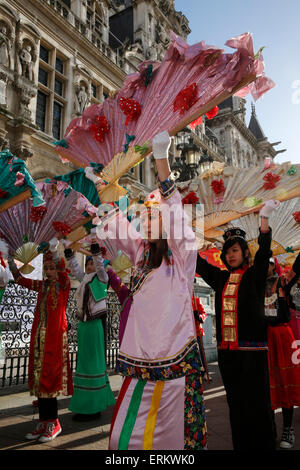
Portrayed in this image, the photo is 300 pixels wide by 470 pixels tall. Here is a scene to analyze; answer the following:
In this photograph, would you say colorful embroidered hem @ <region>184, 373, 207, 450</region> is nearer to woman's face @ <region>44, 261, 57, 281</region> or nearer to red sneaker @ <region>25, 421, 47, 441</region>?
red sneaker @ <region>25, 421, 47, 441</region>

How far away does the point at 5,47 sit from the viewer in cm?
1050

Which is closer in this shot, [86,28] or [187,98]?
[187,98]

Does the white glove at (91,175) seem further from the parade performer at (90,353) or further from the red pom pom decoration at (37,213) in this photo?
the parade performer at (90,353)

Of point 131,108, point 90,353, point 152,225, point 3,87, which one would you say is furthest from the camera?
point 3,87

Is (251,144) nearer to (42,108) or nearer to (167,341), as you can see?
(42,108)

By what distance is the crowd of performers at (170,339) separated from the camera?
1.74 metres

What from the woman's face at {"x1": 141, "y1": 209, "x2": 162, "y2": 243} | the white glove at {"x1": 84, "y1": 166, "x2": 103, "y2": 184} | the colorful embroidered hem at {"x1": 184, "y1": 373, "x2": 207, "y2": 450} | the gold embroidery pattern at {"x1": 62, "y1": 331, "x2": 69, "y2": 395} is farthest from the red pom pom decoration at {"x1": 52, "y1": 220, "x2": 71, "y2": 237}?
the colorful embroidered hem at {"x1": 184, "y1": 373, "x2": 207, "y2": 450}

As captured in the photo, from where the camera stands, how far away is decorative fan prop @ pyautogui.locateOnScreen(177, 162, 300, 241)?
3127 millimetres

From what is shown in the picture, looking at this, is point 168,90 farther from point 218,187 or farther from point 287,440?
point 287,440

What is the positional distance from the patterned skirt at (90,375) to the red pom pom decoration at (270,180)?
270 cm

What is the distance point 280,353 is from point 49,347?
250cm

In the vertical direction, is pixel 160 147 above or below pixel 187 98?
below

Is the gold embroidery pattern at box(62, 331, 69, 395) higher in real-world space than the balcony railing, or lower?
lower

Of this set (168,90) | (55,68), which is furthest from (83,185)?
(55,68)
